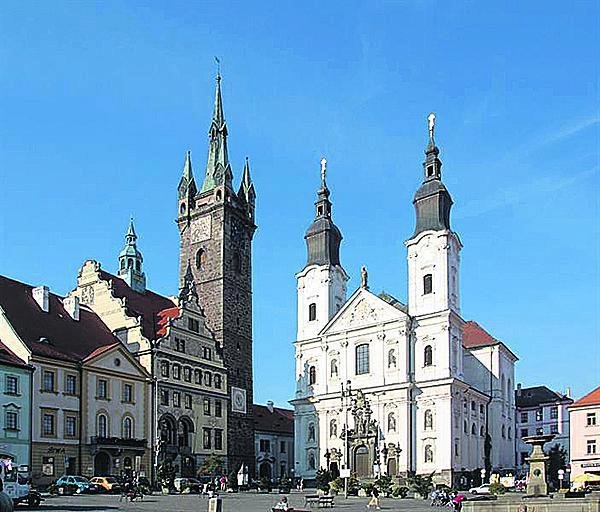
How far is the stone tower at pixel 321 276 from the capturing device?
73.4 meters

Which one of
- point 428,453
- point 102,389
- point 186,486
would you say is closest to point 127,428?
point 102,389

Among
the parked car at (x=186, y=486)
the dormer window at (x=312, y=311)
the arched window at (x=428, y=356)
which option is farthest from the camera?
the dormer window at (x=312, y=311)

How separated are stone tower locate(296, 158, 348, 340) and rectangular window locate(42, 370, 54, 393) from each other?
2947 centimetres

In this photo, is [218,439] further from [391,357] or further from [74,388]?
[74,388]

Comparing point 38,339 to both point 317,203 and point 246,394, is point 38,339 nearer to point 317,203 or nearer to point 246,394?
point 246,394

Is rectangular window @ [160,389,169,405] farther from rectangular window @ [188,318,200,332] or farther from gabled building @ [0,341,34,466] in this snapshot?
gabled building @ [0,341,34,466]

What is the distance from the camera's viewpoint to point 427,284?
218 ft

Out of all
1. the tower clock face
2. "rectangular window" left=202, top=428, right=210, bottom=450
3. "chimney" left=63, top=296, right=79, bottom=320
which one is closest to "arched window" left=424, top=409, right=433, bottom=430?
the tower clock face

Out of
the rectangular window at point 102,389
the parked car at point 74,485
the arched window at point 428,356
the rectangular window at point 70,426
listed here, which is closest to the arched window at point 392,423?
the arched window at point 428,356

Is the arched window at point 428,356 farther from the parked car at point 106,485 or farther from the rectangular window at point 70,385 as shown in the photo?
the parked car at point 106,485

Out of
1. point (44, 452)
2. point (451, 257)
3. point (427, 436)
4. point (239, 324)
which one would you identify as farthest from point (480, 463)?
point (44, 452)

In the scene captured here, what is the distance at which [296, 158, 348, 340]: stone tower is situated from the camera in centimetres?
7344

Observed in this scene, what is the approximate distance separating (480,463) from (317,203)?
1031 inches

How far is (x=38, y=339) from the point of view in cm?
4888
